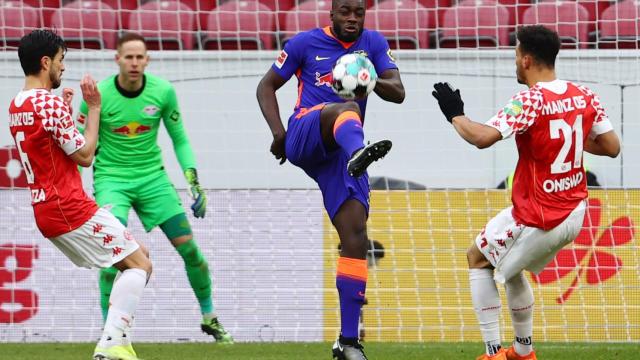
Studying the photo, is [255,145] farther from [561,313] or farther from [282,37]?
[561,313]

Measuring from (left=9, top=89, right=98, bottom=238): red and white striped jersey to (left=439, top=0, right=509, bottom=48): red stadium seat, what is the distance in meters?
4.87

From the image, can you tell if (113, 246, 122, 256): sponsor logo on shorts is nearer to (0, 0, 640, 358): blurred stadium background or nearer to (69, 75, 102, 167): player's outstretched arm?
(69, 75, 102, 167): player's outstretched arm

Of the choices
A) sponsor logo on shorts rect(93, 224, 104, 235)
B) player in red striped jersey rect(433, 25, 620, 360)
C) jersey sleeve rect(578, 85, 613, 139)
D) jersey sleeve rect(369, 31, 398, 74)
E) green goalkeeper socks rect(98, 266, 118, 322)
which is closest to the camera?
player in red striped jersey rect(433, 25, 620, 360)

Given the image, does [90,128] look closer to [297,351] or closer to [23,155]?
[23,155]

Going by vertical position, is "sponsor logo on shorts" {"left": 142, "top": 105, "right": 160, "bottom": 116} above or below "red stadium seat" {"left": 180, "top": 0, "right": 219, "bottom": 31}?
below

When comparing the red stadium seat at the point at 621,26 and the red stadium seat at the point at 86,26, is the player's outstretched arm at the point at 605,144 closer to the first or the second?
the red stadium seat at the point at 621,26

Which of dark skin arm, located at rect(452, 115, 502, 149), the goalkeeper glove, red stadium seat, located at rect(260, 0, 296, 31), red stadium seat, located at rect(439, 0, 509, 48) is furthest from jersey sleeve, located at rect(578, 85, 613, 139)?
red stadium seat, located at rect(260, 0, 296, 31)

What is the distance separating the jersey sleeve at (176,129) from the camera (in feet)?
28.1

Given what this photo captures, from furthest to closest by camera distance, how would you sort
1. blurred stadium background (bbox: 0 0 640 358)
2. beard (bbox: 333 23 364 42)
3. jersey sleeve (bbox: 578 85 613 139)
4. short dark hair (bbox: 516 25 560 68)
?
blurred stadium background (bbox: 0 0 640 358) < beard (bbox: 333 23 364 42) < jersey sleeve (bbox: 578 85 613 139) < short dark hair (bbox: 516 25 560 68)

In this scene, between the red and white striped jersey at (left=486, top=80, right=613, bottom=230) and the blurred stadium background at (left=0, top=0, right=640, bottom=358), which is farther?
the blurred stadium background at (left=0, top=0, right=640, bottom=358)

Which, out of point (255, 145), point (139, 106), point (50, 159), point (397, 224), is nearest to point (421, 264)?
point (397, 224)

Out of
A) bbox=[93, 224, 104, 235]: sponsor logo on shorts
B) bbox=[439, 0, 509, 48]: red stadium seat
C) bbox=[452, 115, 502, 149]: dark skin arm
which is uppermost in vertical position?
bbox=[439, 0, 509, 48]: red stadium seat

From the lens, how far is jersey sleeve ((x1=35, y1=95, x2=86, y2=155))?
20.8ft

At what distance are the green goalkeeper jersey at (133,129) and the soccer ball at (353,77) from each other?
2643 millimetres
